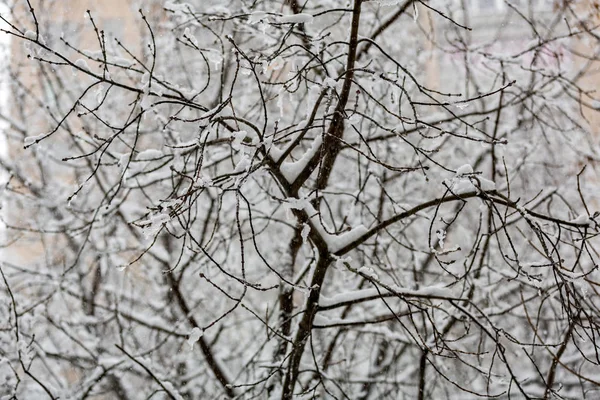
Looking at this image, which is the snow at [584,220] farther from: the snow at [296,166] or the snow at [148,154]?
the snow at [148,154]

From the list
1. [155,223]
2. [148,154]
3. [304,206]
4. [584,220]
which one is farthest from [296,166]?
[584,220]

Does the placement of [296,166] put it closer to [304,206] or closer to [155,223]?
[304,206]

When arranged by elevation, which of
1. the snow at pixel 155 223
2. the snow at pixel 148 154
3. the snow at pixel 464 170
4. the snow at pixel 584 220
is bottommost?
the snow at pixel 155 223

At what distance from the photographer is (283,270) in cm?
480

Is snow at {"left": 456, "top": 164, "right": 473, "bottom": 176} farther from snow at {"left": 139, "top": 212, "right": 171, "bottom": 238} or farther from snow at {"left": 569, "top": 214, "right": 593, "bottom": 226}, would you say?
snow at {"left": 139, "top": 212, "right": 171, "bottom": 238}

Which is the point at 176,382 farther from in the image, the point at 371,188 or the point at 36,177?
the point at 36,177

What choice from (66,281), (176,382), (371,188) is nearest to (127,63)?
(66,281)

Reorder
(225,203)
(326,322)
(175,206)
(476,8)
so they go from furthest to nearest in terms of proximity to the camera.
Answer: (476,8) < (225,203) < (326,322) < (175,206)

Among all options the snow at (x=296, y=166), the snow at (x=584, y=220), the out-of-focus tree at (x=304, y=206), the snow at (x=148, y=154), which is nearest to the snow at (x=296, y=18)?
the out-of-focus tree at (x=304, y=206)

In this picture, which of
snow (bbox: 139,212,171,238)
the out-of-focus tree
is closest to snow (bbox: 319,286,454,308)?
the out-of-focus tree

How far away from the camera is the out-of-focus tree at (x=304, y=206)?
2859mm

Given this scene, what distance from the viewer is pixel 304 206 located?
3016mm

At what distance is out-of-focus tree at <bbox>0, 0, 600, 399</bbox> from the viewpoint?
2.86 metres

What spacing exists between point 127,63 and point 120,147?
6.55 meters
